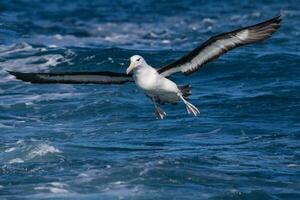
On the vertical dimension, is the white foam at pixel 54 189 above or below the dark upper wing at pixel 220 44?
below

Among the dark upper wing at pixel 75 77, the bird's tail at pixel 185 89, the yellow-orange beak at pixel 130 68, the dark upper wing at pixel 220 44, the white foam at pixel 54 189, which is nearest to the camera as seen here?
the white foam at pixel 54 189

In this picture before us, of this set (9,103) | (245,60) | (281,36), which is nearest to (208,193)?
(9,103)

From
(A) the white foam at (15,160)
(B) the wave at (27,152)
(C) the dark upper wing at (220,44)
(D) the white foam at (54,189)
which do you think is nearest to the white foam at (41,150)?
(B) the wave at (27,152)

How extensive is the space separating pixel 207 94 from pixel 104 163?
233 inches

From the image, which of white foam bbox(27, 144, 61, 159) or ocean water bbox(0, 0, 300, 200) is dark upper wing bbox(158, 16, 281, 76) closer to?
ocean water bbox(0, 0, 300, 200)

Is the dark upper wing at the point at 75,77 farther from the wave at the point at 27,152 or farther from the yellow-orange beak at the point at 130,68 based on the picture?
the wave at the point at 27,152

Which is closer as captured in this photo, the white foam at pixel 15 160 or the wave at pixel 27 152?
the white foam at pixel 15 160

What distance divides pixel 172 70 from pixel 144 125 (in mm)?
3021

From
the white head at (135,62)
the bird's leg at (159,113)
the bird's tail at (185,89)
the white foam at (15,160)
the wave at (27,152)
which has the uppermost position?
the white head at (135,62)

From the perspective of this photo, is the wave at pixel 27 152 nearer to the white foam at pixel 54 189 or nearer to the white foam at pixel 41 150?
the white foam at pixel 41 150

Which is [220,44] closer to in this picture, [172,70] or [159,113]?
[172,70]

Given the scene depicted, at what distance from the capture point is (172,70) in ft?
47.7

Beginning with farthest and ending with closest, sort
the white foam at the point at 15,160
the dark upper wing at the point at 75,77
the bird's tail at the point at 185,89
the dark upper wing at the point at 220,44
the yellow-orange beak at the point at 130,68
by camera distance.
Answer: the dark upper wing at the point at 75,77, the bird's tail at the point at 185,89, the white foam at the point at 15,160, the dark upper wing at the point at 220,44, the yellow-orange beak at the point at 130,68

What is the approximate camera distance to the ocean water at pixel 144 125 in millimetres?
13289
